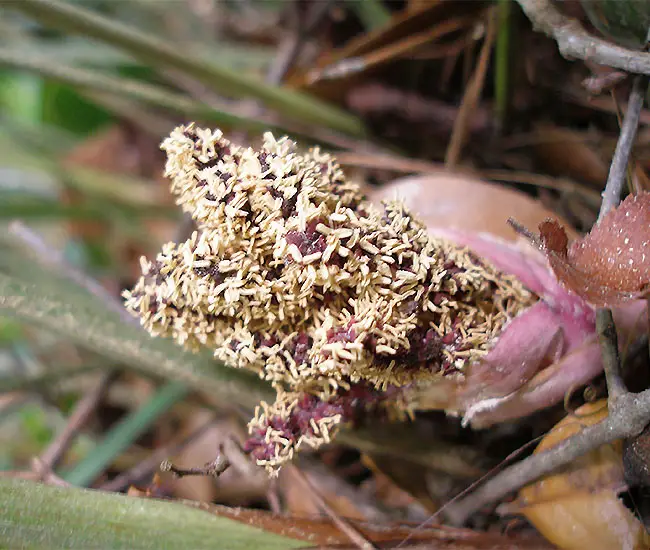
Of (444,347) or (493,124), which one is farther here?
(493,124)

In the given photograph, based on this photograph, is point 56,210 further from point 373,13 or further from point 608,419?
point 608,419

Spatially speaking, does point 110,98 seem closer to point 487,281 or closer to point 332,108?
point 332,108

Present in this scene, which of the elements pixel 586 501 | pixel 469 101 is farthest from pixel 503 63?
pixel 586 501

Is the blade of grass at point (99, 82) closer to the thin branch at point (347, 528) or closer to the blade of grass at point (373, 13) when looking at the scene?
the blade of grass at point (373, 13)

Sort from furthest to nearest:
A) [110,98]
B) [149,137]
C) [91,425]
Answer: [149,137]
[110,98]
[91,425]

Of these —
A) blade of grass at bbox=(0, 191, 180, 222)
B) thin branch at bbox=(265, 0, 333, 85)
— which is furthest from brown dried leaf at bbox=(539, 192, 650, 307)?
blade of grass at bbox=(0, 191, 180, 222)

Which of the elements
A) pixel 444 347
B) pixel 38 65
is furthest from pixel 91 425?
pixel 444 347
